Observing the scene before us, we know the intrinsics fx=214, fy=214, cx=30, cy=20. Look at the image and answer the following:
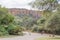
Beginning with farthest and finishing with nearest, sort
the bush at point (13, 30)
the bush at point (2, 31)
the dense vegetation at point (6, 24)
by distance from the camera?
the bush at point (13, 30) < the dense vegetation at point (6, 24) < the bush at point (2, 31)

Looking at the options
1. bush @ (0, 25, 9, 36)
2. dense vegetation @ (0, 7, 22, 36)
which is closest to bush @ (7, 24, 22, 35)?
dense vegetation @ (0, 7, 22, 36)

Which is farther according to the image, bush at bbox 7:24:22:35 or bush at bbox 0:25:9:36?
bush at bbox 7:24:22:35

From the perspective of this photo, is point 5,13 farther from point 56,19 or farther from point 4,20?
point 56,19

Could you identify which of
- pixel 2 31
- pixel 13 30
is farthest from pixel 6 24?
pixel 2 31

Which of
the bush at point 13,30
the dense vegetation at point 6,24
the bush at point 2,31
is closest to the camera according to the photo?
the bush at point 2,31

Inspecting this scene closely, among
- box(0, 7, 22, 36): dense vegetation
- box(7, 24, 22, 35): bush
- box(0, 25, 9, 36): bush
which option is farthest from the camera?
box(7, 24, 22, 35): bush

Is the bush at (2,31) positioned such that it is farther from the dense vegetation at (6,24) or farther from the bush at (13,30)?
the bush at (13,30)

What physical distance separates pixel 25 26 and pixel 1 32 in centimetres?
4919

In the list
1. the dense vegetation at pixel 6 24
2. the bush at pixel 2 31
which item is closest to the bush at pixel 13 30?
the dense vegetation at pixel 6 24

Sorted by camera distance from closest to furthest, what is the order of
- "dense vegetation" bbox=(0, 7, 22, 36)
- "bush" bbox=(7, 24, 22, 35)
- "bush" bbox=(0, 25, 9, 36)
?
"bush" bbox=(0, 25, 9, 36)
"dense vegetation" bbox=(0, 7, 22, 36)
"bush" bbox=(7, 24, 22, 35)

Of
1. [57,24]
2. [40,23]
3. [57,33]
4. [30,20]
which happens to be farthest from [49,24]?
[30,20]

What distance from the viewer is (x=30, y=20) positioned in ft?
350

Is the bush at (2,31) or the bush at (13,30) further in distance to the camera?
the bush at (13,30)

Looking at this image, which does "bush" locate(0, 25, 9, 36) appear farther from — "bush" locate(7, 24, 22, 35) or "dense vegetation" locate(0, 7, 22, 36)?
"bush" locate(7, 24, 22, 35)
